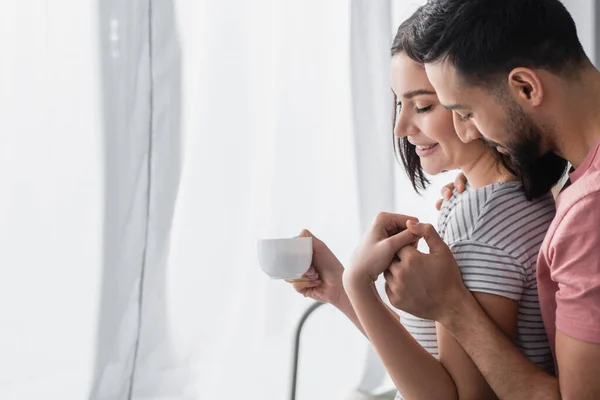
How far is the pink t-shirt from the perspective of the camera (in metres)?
1.07

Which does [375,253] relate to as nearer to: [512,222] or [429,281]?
[429,281]

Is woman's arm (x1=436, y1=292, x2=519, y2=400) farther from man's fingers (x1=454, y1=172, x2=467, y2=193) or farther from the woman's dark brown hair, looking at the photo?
man's fingers (x1=454, y1=172, x2=467, y2=193)


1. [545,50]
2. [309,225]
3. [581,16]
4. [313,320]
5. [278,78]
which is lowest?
[313,320]

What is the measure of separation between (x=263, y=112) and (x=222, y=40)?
0.25 m

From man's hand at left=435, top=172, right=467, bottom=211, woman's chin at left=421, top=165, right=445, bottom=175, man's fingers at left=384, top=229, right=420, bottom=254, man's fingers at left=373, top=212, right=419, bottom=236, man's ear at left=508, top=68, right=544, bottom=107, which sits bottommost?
man's fingers at left=384, top=229, right=420, bottom=254

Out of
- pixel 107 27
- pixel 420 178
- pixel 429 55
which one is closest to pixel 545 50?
pixel 429 55

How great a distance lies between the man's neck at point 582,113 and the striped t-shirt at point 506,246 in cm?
14

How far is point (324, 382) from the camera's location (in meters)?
2.58

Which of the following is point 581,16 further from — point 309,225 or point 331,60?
point 309,225

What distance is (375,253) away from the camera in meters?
1.23

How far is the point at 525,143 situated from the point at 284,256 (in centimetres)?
45

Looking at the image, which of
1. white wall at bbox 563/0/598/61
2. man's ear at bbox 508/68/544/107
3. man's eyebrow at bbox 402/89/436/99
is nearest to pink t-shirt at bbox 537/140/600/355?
man's ear at bbox 508/68/544/107

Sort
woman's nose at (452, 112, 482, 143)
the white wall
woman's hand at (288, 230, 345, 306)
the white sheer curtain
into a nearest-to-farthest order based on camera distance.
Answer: woman's nose at (452, 112, 482, 143)
woman's hand at (288, 230, 345, 306)
the white sheer curtain
the white wall

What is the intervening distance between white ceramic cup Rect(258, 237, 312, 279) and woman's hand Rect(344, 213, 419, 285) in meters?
0.15
